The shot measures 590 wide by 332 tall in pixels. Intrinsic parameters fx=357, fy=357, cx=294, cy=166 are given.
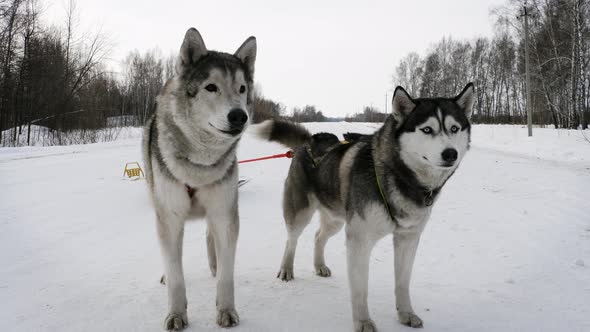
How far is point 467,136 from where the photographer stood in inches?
109

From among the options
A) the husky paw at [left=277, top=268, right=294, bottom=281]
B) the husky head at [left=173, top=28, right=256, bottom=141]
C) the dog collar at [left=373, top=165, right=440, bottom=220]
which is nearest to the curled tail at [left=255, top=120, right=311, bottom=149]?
the husky head at [left=173, top=28, right=256, bottom=141]

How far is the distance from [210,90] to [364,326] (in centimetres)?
195

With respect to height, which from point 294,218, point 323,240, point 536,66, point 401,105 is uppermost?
point 536,66

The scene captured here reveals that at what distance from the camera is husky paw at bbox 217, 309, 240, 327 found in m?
2.49

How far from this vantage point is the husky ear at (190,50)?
2.58 metres

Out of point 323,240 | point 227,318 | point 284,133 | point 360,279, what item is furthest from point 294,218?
point 227,318

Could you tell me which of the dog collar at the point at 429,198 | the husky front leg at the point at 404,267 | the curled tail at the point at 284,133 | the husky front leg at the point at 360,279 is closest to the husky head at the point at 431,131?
the dog collar at the point at 429,198

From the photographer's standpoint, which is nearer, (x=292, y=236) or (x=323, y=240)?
(x=292, y=236)

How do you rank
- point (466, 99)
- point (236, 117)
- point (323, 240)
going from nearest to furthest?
1. point (236, 117)
2. point (466, 99)
3. point (323, 240)

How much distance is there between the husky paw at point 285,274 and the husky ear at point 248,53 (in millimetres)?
1832

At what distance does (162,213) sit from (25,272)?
1699mm

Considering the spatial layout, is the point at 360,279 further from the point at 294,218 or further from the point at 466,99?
the point at 466,99

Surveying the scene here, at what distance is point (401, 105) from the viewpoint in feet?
9.02

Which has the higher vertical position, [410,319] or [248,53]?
[248,53]
